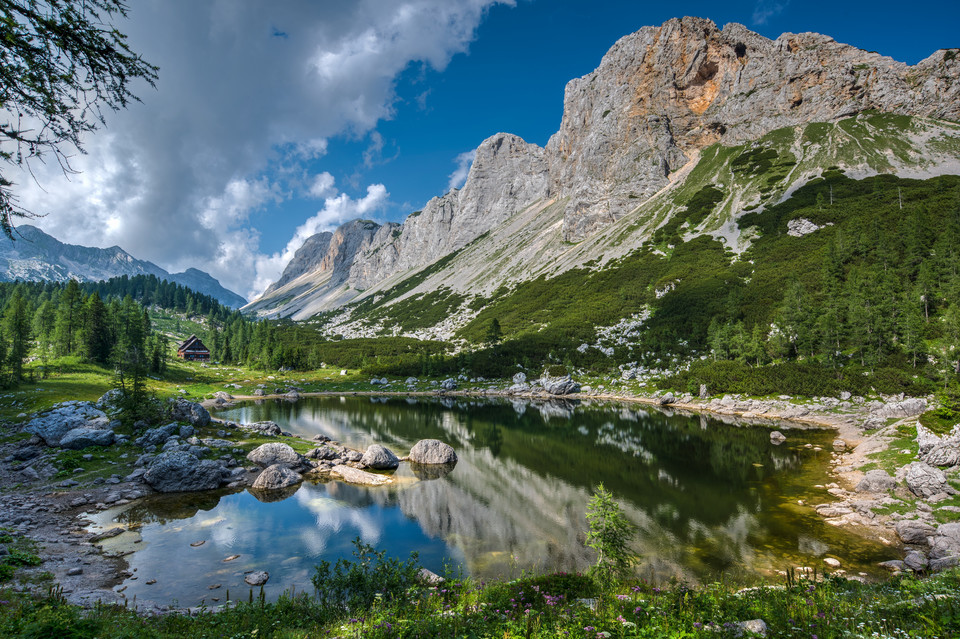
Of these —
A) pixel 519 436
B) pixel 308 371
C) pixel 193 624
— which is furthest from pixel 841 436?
pixel 308 371

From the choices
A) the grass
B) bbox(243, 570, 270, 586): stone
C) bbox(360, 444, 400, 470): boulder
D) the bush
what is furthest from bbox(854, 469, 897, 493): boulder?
bbox(243, 570, 270, 586): stone

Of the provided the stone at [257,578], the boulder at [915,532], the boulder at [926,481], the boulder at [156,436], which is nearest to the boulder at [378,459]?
the boulder at [156,436]

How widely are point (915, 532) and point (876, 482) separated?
6.45 m

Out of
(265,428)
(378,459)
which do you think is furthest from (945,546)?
(265,428)

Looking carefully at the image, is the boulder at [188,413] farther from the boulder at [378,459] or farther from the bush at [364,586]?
the bush at [364,586]

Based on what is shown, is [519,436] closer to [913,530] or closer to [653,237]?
[913,530]

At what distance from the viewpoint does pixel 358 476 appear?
31.0m

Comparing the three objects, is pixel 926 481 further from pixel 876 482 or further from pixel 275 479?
pixel 275 479

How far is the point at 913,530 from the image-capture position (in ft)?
60.7

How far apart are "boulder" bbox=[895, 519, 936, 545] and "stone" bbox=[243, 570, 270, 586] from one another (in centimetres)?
2914

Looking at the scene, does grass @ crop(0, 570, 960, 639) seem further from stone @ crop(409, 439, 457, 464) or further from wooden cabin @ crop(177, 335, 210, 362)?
wooden cabin @ crop(177, 335, 210, 362)

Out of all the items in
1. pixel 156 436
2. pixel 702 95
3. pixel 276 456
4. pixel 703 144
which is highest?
pixel 702 95

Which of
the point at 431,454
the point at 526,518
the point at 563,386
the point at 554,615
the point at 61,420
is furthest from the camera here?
the point at 563,386

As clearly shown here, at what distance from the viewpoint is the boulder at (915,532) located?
718 inches
